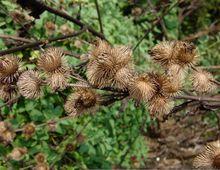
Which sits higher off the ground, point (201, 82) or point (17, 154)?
point (201, 82)

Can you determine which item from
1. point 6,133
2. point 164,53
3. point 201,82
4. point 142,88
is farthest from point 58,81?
point 6,133

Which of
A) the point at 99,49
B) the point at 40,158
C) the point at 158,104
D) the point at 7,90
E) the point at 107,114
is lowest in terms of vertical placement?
the point at 40,158

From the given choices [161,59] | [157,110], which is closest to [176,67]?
[161,59]

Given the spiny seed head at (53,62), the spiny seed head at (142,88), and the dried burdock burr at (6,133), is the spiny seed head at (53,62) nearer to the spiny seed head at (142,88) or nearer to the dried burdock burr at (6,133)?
the spiny seed head at (142,88)

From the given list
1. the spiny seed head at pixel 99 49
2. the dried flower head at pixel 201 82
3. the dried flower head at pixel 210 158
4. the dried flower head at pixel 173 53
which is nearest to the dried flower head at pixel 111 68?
the spiny seed head at pixel 99 49

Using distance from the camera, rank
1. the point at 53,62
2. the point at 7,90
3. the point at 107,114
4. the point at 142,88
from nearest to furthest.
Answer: the point at 142,88 → the point at 53,62 → the point at 7,90 → the point at 107,114

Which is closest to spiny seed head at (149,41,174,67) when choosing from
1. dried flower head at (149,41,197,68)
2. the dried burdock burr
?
dried flower head at (149,41,197,68)

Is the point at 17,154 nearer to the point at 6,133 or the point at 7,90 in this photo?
the point at 6,133
